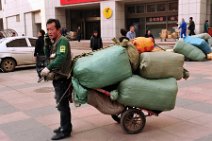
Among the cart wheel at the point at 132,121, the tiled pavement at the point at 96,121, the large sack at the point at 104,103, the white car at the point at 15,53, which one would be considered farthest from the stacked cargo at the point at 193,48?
the large sack at the point at 104,103

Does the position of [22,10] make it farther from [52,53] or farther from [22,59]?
[52,53]

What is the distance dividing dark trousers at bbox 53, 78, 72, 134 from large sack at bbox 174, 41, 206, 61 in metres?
10.6

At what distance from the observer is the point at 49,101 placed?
738cm

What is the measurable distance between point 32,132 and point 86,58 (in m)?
1.55

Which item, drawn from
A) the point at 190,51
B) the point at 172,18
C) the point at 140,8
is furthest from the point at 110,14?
the point at 190,51

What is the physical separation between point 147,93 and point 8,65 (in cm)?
1005

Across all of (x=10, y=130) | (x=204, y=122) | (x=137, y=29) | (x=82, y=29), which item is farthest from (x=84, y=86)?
(x=82, y=29)

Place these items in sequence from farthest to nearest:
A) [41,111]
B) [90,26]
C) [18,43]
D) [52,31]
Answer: [90,26]
[18,43]
[41,111]
[52,31]

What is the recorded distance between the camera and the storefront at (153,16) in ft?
88.5

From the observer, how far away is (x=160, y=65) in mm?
4777

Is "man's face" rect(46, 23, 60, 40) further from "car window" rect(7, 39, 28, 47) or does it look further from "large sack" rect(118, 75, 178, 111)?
"car window" rect(7, 39, 28, 47)

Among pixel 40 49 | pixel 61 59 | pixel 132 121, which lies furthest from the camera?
pixel 40 49

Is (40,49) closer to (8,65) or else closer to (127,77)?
(8,65)

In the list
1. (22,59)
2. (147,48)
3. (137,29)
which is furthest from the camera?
(137,29)
